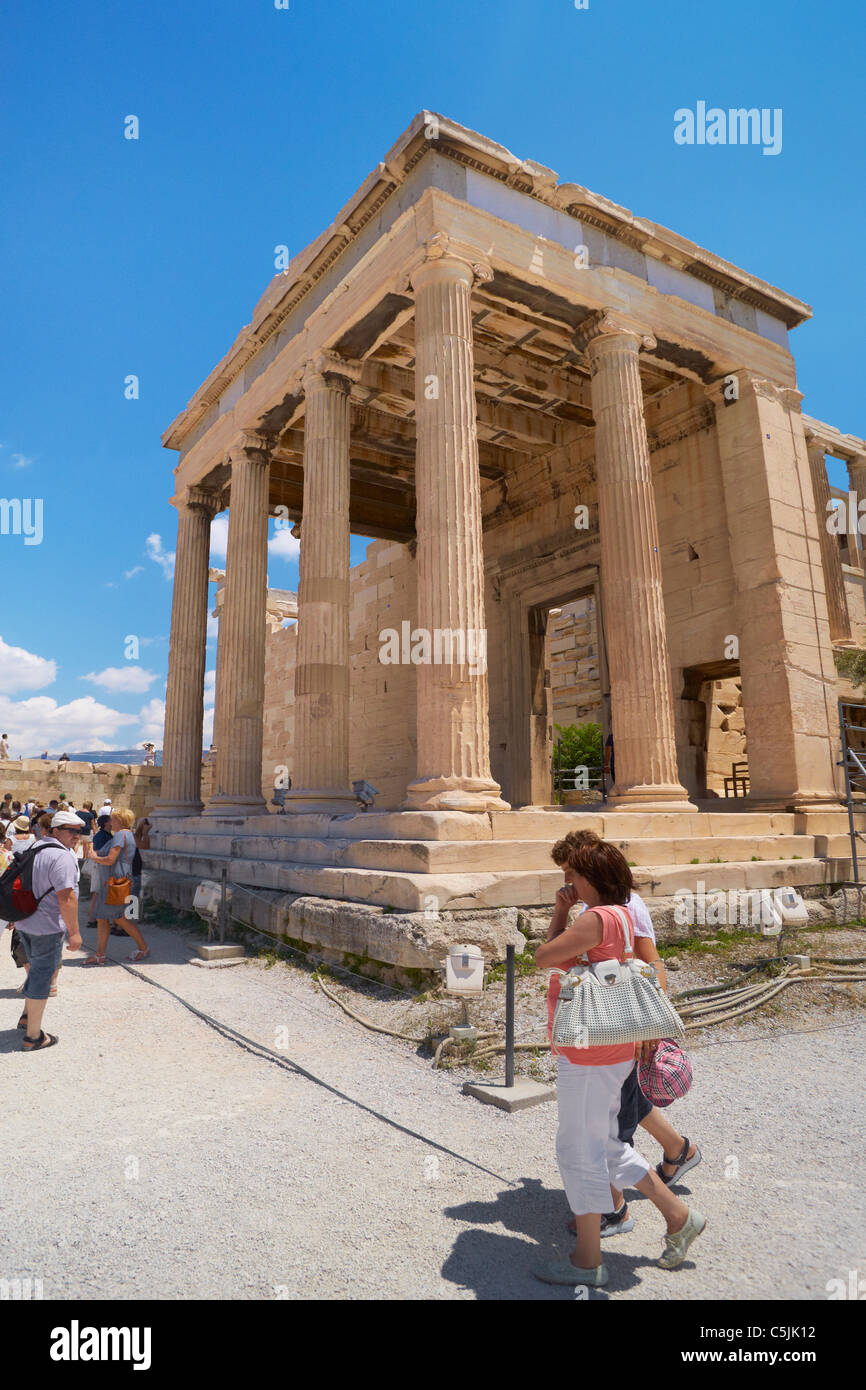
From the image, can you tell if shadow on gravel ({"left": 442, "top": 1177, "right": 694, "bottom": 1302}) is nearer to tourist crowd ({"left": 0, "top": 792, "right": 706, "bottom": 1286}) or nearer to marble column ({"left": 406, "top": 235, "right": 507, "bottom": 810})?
tourist crowd ({"left": 0, "top": 792, "right": 706, "bottom": 1286})

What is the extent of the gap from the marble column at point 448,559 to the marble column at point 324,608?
2.41 metres

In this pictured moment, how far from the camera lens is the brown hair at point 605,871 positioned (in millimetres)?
3092

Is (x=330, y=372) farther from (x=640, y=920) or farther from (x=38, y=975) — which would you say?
(x=640, y=920)

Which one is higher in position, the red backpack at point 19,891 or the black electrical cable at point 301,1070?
the red backpack at point 19,891

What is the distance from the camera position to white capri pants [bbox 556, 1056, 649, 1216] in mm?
2752

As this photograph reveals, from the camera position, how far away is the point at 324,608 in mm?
11227

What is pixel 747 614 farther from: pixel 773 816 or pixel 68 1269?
pixel 68 1269

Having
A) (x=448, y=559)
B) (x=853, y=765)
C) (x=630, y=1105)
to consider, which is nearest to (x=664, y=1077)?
(x=630, y=1105)

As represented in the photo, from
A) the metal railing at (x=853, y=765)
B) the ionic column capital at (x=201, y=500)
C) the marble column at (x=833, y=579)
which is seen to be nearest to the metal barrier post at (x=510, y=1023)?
the metal railing at (x=853, y=765)

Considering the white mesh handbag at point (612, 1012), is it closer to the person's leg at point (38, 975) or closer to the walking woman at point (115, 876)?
the person's leg at point (38, 975)

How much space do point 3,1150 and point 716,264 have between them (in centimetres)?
1380

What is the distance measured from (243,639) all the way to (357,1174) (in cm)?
1112
